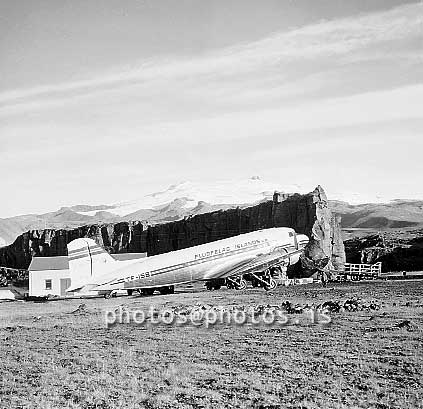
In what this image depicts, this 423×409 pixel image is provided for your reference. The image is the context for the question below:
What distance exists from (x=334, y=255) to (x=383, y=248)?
61.5 feet

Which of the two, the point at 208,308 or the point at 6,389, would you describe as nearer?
the point at 6,389

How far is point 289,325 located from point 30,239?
12837 cm

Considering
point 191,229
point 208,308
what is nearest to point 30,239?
point 191,229

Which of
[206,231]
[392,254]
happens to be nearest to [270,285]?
[392,254]

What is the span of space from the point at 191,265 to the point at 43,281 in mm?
28317

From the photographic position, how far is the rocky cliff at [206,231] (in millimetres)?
Result: 83938

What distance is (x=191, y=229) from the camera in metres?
118

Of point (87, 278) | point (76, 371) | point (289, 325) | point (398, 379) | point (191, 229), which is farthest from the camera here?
point (191, 229)

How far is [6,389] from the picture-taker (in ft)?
56.6

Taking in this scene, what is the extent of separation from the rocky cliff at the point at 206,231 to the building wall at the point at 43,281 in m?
35.9

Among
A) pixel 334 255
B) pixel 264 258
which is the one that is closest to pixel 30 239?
pixel 334 255

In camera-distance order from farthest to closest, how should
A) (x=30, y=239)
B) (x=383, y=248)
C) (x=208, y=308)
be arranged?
(x=30, y=239) → (x=383, y=248) → (x=208, y=308)

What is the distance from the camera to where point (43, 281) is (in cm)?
7406

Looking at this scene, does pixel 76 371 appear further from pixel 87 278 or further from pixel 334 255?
pixel 334 255
